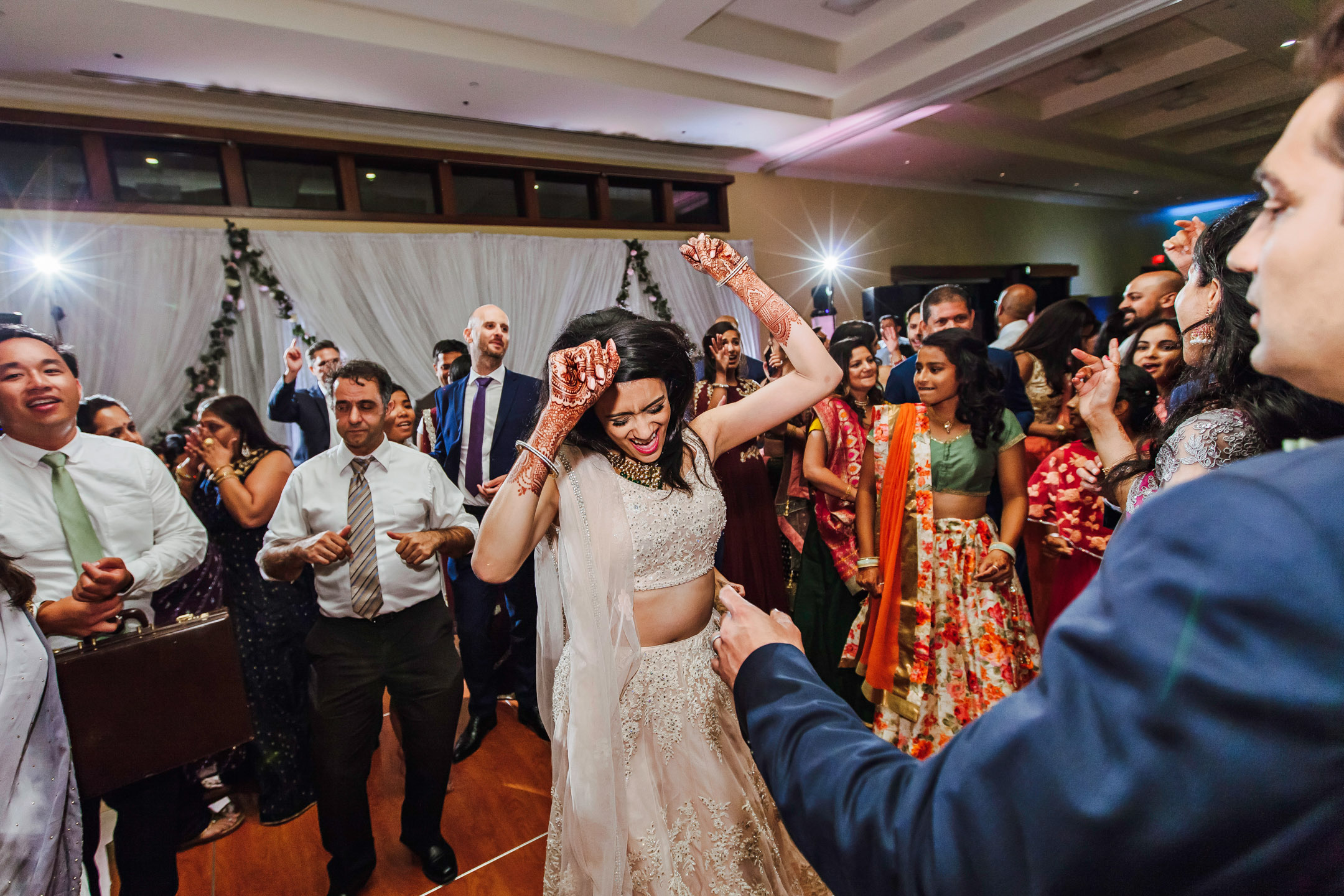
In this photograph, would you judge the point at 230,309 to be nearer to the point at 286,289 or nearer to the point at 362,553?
the point at 286,289

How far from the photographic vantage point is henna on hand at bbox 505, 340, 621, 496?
3.98ft

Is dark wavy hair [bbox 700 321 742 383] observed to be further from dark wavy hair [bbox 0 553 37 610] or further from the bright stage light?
the bright stage light

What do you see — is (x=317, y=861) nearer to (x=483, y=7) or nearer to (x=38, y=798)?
(x=38, y=798)

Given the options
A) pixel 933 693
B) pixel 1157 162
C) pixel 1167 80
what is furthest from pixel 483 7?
pixel 1157 162

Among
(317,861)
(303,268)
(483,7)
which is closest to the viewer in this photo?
(317,861)

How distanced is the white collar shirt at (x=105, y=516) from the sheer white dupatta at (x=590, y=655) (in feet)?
3.66

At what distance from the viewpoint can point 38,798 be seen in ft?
4.20

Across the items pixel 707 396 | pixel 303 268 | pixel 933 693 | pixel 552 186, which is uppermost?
pixel 552 186

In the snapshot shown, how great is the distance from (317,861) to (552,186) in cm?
547

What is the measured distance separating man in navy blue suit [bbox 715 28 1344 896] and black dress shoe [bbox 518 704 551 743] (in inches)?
103

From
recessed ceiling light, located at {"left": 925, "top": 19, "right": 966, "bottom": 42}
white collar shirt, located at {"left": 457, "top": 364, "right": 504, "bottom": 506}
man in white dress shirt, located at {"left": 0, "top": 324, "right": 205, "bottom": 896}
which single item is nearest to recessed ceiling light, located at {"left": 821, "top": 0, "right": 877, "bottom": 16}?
recessed ceiling light, located at {"left": 925, "top": 19, "right": 966, "bottom": 42}

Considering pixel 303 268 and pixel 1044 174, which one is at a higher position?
pixel 1044 174

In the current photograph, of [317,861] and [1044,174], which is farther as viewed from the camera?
[1044,174]

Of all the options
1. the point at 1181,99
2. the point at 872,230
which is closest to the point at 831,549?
the point at 872,230
